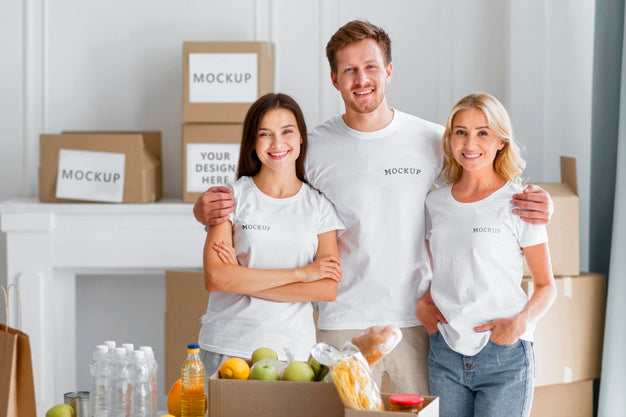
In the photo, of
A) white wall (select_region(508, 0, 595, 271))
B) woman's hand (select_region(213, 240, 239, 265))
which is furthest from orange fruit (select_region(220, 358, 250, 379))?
white wall (select_region(508, 0, 595, 271))

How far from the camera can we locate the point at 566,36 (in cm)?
342

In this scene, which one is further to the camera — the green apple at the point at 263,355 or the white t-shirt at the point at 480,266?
the white t-shirt at the point at 480,266

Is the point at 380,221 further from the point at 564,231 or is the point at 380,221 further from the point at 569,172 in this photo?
the point at 569,172

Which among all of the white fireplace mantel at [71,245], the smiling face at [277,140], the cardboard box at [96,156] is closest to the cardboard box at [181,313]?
the white fireplace mantel at [71,245]

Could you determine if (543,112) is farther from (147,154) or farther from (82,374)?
(82,374)

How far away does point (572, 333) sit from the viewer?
3.00 m

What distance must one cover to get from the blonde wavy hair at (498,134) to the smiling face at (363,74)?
0.20 m

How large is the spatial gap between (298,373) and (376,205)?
71cm

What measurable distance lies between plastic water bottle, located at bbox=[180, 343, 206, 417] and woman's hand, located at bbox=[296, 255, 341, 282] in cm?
44

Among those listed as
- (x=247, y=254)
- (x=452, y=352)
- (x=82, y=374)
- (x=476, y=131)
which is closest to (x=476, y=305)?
(x=452, y=352)

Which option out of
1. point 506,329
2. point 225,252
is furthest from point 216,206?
point 506,329

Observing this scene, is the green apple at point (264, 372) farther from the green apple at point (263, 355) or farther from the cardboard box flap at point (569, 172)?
the cardboard box flap at point (569, 172)

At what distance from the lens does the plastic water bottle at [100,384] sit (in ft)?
5.46

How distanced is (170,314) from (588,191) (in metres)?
1.72
